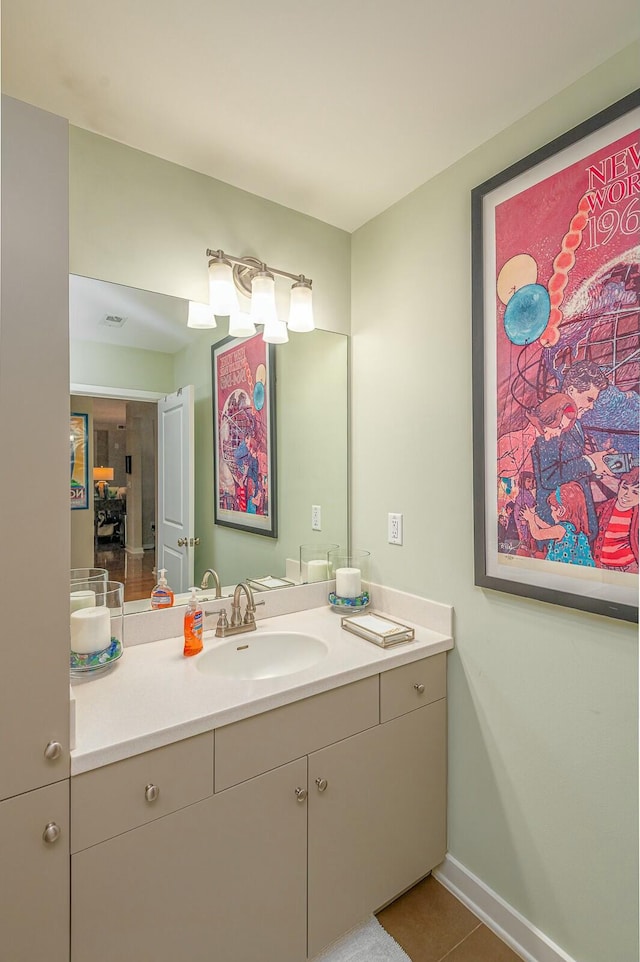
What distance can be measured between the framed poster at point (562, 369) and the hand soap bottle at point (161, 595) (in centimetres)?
103

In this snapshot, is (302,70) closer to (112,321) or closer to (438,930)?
(112,321)

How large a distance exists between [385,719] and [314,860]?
41cm

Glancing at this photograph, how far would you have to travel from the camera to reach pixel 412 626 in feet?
5.79

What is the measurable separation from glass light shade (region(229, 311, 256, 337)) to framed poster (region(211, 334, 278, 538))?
0.09ft

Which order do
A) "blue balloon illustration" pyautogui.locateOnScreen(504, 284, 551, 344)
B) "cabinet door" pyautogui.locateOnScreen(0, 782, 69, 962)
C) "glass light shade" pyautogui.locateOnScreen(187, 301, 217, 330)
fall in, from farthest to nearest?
1. "glass light shade" pyautogui.locateOnScreen(187, 301, 217, 330)
2. "blue balloon illustration" pyautogui.locateOnScreen(504, 284, 551, 344)
3. "cabinet door" pyautogui.locateOnScreen(0, 782, 69, 962)

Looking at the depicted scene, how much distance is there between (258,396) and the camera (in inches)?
74.7

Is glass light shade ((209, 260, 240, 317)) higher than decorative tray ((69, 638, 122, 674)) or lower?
higher

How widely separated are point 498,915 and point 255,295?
219 centimetres

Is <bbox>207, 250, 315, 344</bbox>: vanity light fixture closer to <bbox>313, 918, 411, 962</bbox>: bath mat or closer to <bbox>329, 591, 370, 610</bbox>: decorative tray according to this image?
<bbox>329, 591, 370, 610</bbox>: decorative tray

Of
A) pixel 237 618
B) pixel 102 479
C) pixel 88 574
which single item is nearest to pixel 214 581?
pixel 237 618

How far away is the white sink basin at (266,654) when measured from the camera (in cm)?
157

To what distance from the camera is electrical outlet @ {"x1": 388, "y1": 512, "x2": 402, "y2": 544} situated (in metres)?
1.86

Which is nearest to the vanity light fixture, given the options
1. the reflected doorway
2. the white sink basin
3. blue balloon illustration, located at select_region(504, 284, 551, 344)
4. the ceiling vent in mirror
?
the ceiling vent in mirror

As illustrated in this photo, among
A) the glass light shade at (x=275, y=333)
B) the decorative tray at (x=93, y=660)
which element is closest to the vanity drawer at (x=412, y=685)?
the decorative tray at (x=93, y=660)
